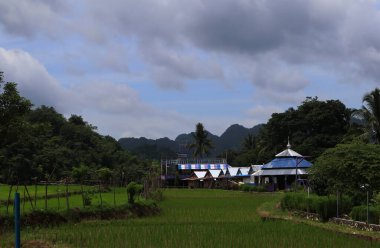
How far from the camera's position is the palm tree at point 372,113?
36375mm

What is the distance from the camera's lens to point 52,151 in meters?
57.0

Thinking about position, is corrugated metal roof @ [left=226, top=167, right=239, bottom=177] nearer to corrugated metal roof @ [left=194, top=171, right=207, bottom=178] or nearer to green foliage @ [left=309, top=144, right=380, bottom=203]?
corrugated metal roof @ [left=194, top=171, right=207, bottom=178]

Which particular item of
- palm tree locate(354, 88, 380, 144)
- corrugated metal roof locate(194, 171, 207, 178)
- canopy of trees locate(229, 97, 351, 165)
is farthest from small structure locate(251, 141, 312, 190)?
corrugated metal roof locate(194, 171, 207, 178)

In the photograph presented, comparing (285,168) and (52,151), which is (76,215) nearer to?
(285,168)

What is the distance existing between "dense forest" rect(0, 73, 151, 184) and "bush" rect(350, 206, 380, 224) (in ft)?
38.8

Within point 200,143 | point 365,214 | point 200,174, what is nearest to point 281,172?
point 200,174

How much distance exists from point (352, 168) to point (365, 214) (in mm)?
1553

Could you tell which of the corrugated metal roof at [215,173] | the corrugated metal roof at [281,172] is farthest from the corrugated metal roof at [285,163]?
the corrugated metal roof at [215,173]

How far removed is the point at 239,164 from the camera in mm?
90500

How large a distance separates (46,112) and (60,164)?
15.2m

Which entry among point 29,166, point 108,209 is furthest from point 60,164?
point 108,209

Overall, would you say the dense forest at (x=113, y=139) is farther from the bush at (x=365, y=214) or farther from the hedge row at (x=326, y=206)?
the bush at (x=365, y=214)

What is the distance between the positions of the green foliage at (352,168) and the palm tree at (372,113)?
19701 millimetres

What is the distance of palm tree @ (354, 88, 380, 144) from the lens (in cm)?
3638
